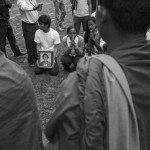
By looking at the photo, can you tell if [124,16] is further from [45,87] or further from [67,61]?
[67,61]

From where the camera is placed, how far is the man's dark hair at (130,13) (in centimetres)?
124

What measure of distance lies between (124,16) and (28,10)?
179 inches

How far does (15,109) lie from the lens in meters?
1.71

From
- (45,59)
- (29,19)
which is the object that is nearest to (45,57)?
(45,59)

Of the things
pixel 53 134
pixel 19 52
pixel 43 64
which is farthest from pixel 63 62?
pixel 53 134

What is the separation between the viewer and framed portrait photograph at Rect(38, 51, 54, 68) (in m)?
5.65

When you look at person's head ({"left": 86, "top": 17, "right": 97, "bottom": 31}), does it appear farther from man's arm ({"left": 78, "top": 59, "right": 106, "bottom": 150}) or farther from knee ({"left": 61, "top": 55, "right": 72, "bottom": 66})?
man's arm ({"left": 78, "top": 59, "right": 106, "bottom": 150})

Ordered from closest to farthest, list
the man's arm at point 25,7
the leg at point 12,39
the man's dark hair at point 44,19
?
the man's dark hair at point 44,19 < the man's arm at point 25,7 < the leg at point 12,39

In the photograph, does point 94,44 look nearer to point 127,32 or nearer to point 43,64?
point 43,64

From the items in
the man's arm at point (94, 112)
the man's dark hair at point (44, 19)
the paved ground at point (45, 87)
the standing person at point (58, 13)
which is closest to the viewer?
the man's arm at point (94, 112)

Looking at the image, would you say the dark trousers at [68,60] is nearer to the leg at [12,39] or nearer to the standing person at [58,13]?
the leg at [12,39]

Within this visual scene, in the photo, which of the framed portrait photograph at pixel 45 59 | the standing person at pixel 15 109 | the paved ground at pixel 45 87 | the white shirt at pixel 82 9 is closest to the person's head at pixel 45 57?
the framed portrait photograph at pixel 45 59

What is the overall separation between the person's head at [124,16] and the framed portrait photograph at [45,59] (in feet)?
14.3

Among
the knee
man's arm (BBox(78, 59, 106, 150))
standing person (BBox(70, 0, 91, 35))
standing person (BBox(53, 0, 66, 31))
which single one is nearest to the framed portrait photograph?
the knee
